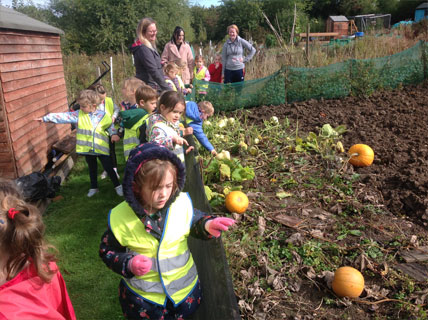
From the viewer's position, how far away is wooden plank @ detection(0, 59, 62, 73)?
→ 4.87 meters

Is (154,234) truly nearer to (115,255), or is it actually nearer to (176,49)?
(115,255)

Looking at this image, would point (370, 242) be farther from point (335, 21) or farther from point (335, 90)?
point (335, 21)

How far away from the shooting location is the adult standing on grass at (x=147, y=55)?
468 centimetres

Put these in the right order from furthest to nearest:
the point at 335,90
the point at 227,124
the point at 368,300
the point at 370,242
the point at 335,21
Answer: the point at 335,21 < the point at 335,90 < the point at 227,124 < the point at 370,242 < the point at 368,300

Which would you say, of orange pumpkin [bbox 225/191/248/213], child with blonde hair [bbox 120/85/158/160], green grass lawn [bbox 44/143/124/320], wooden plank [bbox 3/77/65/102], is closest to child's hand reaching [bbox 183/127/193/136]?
child with blonde hair [bbox 120/85/158/160]

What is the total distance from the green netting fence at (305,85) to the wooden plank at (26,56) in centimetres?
317

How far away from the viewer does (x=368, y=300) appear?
2471 mm

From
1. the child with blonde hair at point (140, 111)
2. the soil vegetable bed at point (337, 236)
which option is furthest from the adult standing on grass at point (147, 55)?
the soil vegetable bed at point (337, 236)

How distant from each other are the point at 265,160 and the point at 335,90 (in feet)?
14.5

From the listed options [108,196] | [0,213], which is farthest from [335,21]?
[0,213]

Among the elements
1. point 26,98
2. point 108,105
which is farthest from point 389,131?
point 26,98

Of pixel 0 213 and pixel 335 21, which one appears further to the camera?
pixel 335 21

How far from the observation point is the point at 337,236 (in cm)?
313

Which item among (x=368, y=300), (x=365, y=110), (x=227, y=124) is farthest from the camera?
(x=365, y=110)
